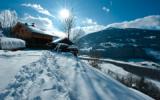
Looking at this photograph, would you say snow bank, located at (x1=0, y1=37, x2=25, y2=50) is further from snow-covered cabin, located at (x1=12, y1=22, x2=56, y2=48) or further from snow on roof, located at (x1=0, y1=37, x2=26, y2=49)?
snow-covered cabin, located at (x1=12, y1=22, x2=56, y2=48)

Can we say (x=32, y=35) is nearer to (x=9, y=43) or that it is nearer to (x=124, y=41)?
(x=9, y=43)

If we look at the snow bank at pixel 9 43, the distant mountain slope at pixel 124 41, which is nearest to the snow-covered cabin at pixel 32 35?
the snow bank at pixel 9 43

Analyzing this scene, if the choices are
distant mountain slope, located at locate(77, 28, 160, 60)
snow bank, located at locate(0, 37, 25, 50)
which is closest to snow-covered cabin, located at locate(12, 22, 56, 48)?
snow bank, located at locate(0, 37, 25, 50)

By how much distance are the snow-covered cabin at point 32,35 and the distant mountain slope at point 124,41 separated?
6230cm

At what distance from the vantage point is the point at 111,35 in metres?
182

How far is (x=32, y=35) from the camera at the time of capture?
32.0m

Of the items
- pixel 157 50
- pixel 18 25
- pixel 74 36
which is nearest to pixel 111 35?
pixel 157 50

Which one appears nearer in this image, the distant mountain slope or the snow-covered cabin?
the snow-covered cabin

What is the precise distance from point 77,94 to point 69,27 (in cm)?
4416

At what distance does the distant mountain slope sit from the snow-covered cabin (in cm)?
6230

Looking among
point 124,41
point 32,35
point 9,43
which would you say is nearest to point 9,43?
point 9,43

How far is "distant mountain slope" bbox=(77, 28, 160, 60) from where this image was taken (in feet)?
343

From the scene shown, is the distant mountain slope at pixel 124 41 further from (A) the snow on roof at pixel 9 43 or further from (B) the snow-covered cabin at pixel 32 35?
(A) the snow on roof at pixel 9 43

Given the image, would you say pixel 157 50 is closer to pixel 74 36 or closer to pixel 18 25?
pixel 74 36
